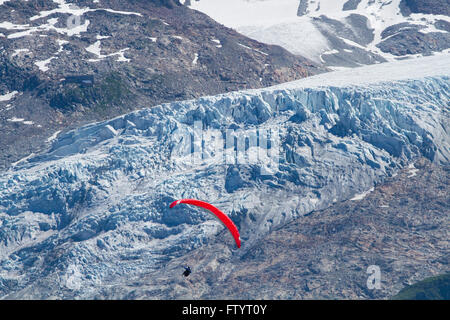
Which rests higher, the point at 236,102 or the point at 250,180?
the point at 236,102

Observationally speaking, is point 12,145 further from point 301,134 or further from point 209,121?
point 301,134

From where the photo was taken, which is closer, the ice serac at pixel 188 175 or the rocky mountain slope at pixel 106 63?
the ice serac at pixel 188 175

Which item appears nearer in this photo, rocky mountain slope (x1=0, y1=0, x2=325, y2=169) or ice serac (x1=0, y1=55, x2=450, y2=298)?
ice serac (x1=0, y1=55, x2=450, y2=298)
